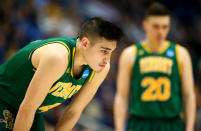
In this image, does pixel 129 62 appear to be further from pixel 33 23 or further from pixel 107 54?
pixel 33 23

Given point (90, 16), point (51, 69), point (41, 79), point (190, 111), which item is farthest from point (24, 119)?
point (90, 16)

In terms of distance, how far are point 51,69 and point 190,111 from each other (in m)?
2.70

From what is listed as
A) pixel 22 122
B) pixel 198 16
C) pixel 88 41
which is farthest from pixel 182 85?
pixel 198 16

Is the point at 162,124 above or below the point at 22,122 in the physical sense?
below

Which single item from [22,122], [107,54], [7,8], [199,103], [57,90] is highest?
[7,8]

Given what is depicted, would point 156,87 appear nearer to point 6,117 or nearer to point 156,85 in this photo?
point 156,85

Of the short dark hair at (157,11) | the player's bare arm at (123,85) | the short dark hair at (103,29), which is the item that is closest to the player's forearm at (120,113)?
the player's bare arm at (123,85)

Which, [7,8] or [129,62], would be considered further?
[7,8]

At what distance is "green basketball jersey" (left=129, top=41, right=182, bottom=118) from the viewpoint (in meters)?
4.90

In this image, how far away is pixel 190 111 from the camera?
4.86m

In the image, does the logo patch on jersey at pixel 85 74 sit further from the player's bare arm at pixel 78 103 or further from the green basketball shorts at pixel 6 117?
the green basketball shorts at pixel 6 117

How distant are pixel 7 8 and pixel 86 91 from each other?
14.0 ft

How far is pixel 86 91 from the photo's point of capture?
3441mm

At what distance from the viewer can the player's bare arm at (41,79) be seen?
2748mm
